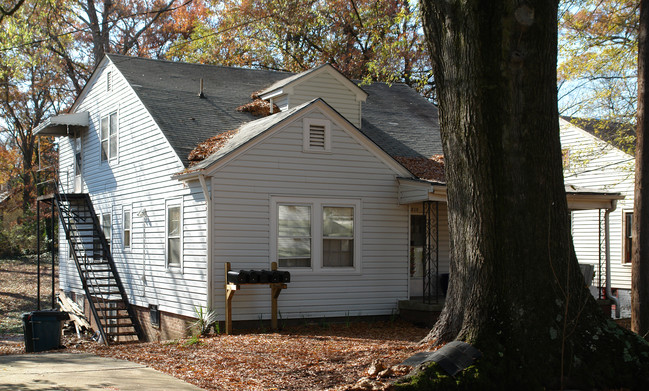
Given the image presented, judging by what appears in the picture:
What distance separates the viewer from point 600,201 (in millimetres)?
16734

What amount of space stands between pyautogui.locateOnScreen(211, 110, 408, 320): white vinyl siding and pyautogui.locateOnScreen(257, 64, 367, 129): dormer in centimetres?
253

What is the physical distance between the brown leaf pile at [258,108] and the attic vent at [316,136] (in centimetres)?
302

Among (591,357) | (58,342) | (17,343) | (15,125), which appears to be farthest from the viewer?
(15,125)

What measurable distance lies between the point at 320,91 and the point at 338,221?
4093 mm

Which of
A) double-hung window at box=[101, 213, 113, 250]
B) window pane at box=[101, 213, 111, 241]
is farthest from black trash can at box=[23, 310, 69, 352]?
window pane at box=[101, 213, 111, 241]

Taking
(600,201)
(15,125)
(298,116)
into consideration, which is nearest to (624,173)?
(600,201)

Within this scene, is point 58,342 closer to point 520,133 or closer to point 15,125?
point 520,133

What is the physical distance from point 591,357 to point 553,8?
3719mm

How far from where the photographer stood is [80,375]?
28.7 feet

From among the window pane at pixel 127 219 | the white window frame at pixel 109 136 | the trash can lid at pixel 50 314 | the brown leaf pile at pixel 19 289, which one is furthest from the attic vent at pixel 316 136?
the brown leaf pile at pixel 19 289

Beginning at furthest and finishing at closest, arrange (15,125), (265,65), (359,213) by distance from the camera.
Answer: (15,125)
(265,65)
(359,213)

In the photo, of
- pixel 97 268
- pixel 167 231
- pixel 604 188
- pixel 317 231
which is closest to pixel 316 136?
pixel 317 231

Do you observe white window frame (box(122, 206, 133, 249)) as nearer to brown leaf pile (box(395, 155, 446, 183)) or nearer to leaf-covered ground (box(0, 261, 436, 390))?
leaf-covered ground (box(0, 261, 436, 390))

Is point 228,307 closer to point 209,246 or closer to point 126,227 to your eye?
point 209,246
